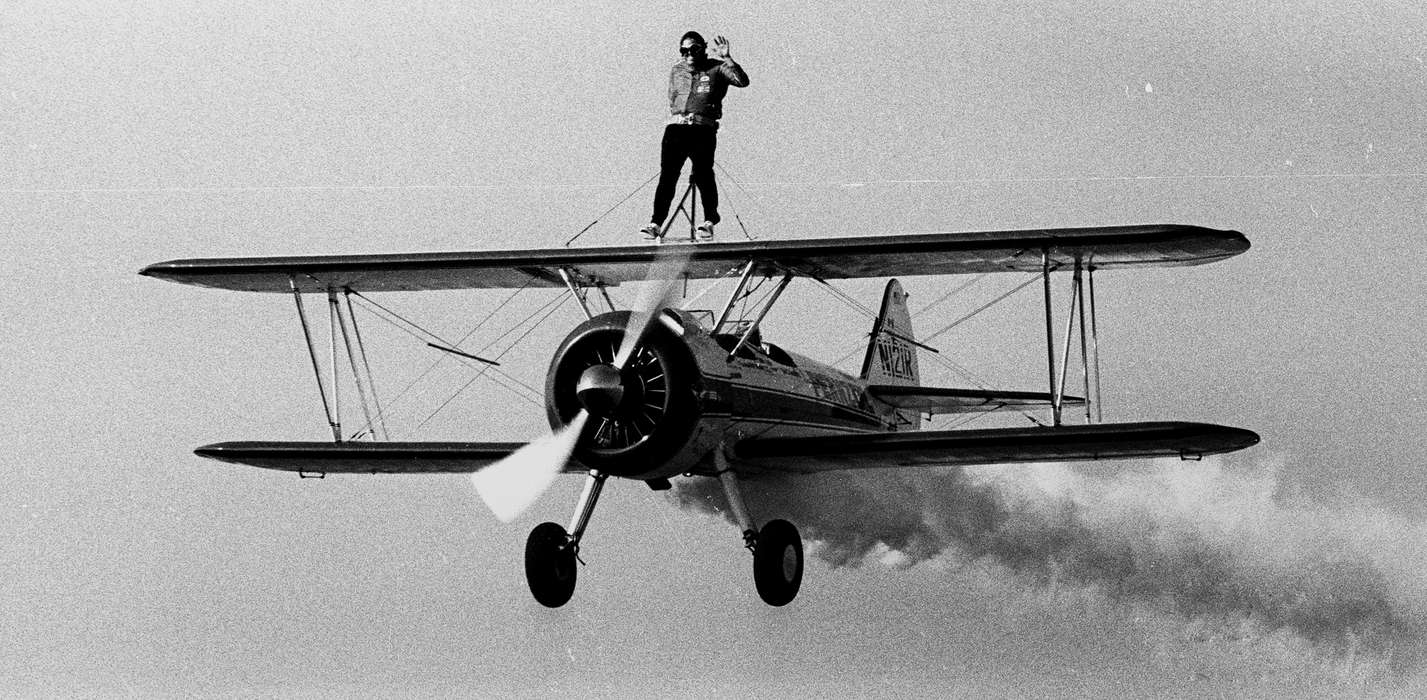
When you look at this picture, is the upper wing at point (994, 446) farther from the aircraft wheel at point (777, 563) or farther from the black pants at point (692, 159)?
the black pants at point (692, 159)

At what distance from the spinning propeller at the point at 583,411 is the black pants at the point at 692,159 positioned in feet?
3.48

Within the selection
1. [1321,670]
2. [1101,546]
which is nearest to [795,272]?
[1101,546]

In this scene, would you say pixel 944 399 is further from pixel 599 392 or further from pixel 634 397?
pixel 599 392

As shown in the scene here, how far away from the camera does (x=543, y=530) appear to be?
15555mm

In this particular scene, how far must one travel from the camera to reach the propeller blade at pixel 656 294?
1511 centimetres

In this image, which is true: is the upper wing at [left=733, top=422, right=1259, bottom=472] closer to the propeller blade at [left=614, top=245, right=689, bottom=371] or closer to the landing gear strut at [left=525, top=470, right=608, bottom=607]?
the landing gear strut at [left=525, top=470, right=608, bottom=607]

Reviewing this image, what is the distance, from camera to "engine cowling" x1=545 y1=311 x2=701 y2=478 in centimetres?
1512

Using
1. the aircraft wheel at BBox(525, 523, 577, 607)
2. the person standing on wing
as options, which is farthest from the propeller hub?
the person standing on wing

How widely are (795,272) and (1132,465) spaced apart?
5.82m

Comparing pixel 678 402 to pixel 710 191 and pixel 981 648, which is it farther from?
pixel 981 648

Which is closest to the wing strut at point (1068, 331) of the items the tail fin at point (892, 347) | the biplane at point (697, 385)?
the biplane at point (697, 385)

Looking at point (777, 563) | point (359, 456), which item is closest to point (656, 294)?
point (777, 563)

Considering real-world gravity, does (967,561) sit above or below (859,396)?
below

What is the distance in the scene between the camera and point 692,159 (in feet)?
55.7
